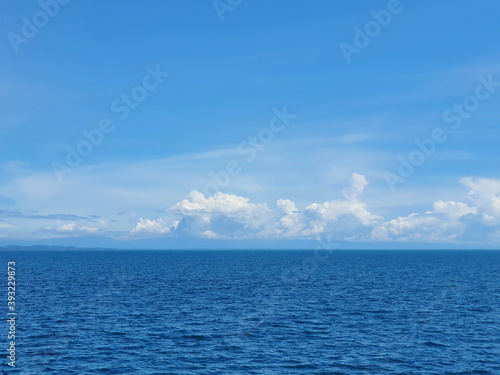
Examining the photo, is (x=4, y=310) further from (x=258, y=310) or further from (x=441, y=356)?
(x=441, y=356)

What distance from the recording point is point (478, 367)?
145 ft

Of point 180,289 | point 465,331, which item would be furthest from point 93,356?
point 180,289

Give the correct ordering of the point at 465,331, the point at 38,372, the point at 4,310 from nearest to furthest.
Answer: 1. the point at 38,372
2. the point at 465,331
3. the point at 4,310

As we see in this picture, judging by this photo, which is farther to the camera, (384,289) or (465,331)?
(384,289)

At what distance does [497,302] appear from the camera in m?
82.6

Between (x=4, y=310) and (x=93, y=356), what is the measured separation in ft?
108

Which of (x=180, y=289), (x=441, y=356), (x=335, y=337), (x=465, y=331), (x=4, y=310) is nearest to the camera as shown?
(x=441, y=356)

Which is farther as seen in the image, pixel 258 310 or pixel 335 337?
pixel 258 310

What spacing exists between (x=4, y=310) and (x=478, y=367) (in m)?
68.4

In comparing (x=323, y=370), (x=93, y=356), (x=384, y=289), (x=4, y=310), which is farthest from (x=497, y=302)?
(x=4, y=310)

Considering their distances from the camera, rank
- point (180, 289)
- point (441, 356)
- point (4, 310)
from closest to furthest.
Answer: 1. point (441, 356)
2. point (4, 310)
3. point (180, 289)

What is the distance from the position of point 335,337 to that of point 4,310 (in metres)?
53.0

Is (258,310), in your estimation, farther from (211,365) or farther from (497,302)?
(497,302)

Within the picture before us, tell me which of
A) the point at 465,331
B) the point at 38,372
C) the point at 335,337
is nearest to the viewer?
the point at 38,372
